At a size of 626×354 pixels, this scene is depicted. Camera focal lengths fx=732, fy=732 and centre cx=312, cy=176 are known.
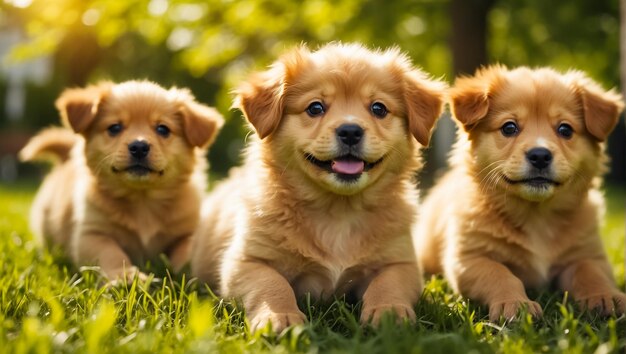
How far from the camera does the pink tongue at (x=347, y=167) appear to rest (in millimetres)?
3389

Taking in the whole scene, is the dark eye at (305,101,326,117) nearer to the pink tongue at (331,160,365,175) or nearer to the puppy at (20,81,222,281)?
the pink tongue at (331,160,365,175)

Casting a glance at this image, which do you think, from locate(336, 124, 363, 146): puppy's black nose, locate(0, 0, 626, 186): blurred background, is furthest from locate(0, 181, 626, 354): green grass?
locate(0, 0, 626, 186): blurred background

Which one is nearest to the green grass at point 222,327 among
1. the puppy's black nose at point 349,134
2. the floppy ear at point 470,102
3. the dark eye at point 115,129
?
the puppy's black nose at point 349,134

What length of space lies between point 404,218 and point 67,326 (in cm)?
170

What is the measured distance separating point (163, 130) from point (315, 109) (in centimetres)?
145

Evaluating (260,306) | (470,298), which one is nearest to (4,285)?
(260,306)

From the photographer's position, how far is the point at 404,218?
3.69 metres

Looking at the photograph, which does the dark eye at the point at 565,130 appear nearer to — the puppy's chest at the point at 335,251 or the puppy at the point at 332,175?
the puppy at the point at 332,175

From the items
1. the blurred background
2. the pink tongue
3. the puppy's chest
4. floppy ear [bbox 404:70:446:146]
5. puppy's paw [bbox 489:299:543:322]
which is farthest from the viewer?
the blurred background

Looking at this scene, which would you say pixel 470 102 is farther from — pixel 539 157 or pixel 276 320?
pixel 276 320

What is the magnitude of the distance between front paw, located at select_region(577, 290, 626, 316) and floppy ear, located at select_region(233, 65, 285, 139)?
5.72ft

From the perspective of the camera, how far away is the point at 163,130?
462 centimetres

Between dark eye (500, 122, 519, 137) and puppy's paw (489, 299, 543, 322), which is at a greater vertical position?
dark eye (500, 122, 519, 137)

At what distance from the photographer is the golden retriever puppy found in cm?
371
